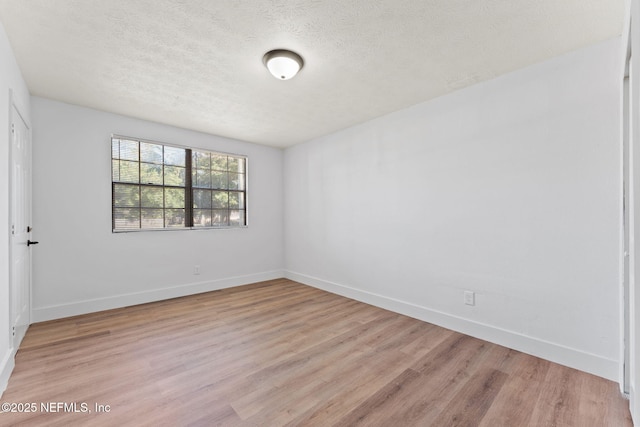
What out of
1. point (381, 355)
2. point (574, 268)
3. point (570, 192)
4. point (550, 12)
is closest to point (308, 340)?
point (381, 355)

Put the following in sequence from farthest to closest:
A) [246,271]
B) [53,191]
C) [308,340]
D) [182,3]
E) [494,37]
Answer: [246,271], [53,191], [308,340], [494,37], [182,3]

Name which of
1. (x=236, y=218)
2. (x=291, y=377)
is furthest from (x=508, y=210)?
(x=236, y=218)

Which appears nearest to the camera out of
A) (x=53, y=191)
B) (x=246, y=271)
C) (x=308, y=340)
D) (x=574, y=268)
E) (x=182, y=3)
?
(x=182, y=3)

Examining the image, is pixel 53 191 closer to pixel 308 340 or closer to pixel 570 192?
pixel 308 340

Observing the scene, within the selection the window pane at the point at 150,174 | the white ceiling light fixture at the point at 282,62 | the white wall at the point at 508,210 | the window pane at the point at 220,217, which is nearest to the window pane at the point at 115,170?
the window pane at the point at 150,174

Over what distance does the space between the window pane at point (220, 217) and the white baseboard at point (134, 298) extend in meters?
0.96

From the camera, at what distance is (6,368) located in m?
1.97

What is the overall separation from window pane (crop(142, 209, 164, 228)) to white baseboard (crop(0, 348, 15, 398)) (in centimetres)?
201

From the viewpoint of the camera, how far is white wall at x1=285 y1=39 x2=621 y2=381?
2.14m

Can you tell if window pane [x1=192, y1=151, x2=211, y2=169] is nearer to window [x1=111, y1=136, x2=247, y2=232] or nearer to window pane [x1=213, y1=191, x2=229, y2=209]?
window [x1=111, y1=136, x2=247, y2=232]

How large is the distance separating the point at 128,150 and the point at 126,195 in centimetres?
63

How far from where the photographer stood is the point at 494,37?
2.09m

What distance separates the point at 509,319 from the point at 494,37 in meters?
2.44

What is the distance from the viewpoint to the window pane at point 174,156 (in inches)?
162
